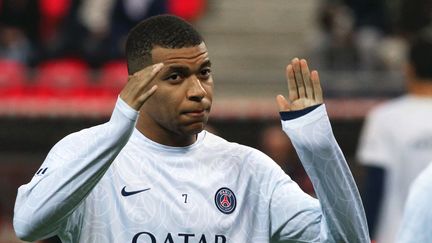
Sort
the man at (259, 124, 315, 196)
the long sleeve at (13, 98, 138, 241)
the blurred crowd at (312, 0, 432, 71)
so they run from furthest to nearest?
the blurred crowd at (312, 0, 432, 71), the man at (259, 124, 315, 196), the long sleeve at (13, 98, 138, 241)

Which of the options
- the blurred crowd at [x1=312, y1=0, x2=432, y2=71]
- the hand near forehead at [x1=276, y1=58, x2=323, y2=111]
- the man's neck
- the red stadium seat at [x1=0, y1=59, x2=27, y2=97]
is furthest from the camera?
the blurred crowd at [x1=312, y1=0, x2=432, y2=71]

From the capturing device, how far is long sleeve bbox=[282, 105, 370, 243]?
4281 mm

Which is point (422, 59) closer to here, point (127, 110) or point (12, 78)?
point (127, 110)

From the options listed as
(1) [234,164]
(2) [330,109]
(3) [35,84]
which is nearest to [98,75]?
(3) [35,84]

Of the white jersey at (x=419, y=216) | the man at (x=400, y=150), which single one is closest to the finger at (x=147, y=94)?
the white jersey at (x=419, y=216)

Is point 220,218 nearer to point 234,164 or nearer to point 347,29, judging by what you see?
point 234,164

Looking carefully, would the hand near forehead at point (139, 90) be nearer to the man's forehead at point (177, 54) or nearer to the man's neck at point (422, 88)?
the man's forehead at point (177, 54)

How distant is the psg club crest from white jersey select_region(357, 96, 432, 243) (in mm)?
2648

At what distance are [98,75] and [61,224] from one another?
941cm

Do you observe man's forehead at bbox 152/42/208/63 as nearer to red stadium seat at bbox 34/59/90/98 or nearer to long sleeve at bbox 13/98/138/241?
long sleeve at bbox 13/98/138/241

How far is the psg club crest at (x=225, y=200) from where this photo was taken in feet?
15.0

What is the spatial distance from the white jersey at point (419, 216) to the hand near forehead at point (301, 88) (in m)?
0.48

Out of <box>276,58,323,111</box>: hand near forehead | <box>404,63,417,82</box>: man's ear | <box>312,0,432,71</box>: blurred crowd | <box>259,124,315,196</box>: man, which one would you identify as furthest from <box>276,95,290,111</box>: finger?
<box>312,0,432,71</box>: blurred crowd

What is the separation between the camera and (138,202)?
14.8ft
